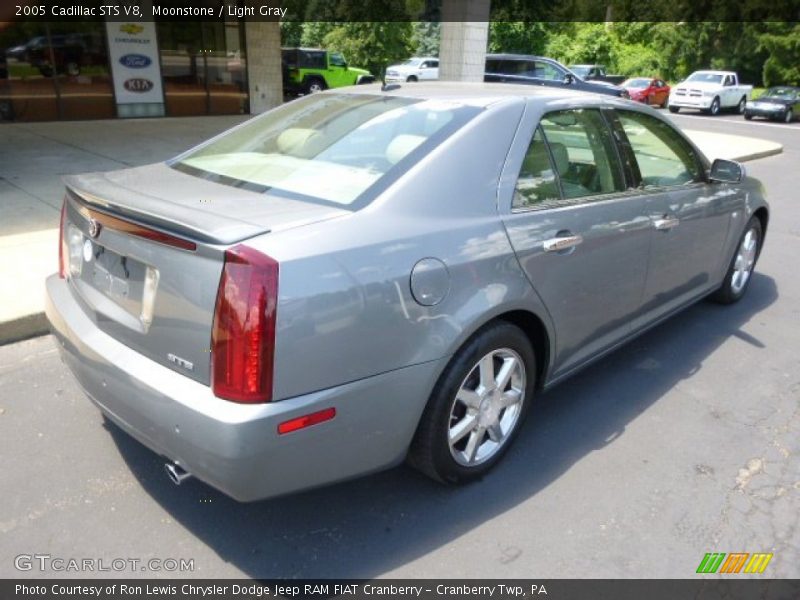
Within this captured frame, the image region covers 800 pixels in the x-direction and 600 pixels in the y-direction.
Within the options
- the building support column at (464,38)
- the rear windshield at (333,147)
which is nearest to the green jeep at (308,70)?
the building support column at (464,38)

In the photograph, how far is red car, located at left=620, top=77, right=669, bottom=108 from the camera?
91.1ft

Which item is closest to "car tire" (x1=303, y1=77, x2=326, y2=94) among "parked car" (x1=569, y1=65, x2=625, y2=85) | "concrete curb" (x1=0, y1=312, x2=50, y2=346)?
"parked car" (x1=569, y1=65, x2=625, y2=85)

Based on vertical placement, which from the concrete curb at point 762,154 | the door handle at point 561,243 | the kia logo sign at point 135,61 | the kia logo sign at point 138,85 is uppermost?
the kia logo sign at point 135,61

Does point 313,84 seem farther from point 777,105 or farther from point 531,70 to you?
point 777,105

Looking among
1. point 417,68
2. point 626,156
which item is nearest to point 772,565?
point 626,156

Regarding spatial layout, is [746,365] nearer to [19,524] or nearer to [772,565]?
[772,565]

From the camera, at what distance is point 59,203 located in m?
6.76

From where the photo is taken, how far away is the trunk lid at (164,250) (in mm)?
2031

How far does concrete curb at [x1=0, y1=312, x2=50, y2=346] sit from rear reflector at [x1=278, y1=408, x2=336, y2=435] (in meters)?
2.81

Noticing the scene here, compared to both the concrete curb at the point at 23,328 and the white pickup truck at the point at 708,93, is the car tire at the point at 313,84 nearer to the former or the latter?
the white pickup truck at the point at 708,93

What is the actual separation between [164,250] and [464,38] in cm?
1173

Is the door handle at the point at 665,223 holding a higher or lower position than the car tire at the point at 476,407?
higher

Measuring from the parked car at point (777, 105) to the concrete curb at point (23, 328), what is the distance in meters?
28.8

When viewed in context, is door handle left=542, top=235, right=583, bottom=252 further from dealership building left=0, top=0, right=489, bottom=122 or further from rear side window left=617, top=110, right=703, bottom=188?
dealership building left=0, top=0, right=489, bottom=122
